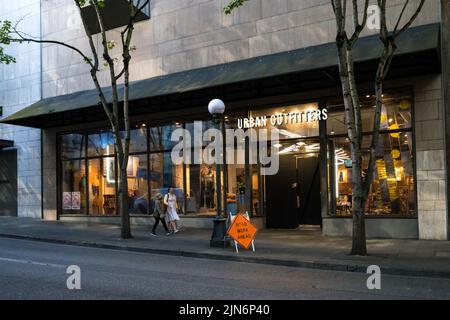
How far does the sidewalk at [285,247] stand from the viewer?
Answer: 10.9 meters

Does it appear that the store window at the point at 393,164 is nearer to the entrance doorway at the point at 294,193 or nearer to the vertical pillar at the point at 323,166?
the vertical pillar at the point at 323,166

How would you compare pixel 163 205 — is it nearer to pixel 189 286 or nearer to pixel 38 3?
pixel 189 286

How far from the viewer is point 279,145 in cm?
1836

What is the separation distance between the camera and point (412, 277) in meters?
10.1

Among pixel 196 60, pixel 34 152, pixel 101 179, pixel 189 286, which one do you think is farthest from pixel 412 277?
pixel 34 152

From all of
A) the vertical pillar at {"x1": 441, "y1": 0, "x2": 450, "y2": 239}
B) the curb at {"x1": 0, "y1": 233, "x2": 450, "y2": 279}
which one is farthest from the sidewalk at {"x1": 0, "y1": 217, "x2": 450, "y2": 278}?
the vertical pillar at {"x1": 441, "y1": 0, "x2": 450, "y2": 239}

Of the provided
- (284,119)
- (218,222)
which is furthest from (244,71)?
(218,222)

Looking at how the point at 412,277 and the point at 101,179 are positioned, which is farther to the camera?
the point at 101,179

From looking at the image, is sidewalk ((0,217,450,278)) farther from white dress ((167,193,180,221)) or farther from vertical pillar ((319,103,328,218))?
vertical pillar ((319,103,328,218))

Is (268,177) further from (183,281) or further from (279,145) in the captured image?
(183,281)

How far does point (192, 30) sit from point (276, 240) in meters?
8.73

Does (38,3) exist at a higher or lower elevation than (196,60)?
higher

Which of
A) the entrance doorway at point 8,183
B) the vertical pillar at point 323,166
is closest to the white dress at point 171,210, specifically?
the vertical pillar at point 323,166
